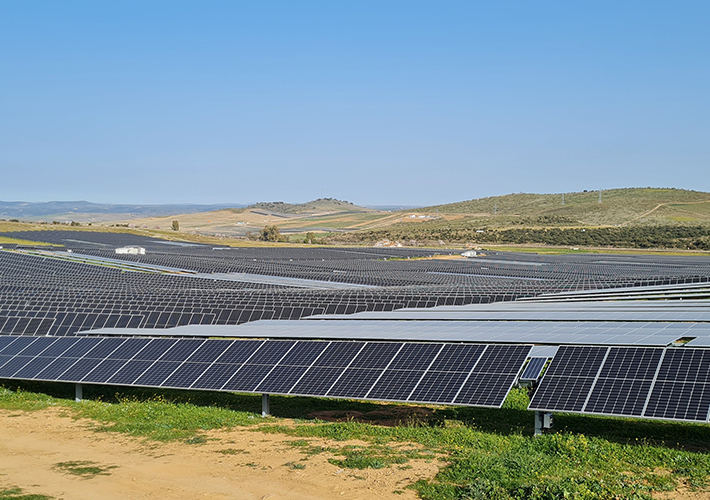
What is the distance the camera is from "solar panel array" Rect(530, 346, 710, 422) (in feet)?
48.7

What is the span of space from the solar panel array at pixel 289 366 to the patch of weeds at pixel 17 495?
612 centimetres

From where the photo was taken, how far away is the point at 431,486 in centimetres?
1350

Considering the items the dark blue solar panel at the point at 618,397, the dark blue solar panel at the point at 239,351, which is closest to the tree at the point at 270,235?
the dark blue solar panel at the point at 239,351

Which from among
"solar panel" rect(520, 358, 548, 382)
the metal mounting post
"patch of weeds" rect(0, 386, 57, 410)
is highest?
"solar panel" rect(520, 358, 548, 382)

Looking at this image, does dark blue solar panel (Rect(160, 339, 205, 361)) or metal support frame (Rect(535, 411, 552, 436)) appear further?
dark blue solar panel (Rect(160, 339, 205, 361))

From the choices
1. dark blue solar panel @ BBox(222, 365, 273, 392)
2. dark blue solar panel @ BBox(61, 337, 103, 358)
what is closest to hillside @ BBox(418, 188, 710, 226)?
dark blue solar panel @ BBox(61, 337, 103, 358)

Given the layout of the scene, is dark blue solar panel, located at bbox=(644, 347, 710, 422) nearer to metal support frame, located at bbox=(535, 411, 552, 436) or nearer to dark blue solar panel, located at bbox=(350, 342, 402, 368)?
metal support frame, located at bbox=(535, 411, 552, 436)

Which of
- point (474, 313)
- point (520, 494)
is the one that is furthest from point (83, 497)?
point (474, 313)

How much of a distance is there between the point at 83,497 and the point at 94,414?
23.8ft

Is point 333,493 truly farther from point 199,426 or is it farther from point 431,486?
point 199,426

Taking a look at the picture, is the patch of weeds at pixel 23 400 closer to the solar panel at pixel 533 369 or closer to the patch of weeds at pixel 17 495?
the patch of weeds at pixel 17 495

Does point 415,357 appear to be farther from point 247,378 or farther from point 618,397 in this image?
point 618,397

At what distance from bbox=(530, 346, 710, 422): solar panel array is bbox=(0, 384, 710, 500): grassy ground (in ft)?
2.96

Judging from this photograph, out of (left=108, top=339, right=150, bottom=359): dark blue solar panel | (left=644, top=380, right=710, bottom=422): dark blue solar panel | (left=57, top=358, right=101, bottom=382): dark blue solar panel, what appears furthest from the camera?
(left=108, top=339, right=150, bottom=359): dark blue solar panel
